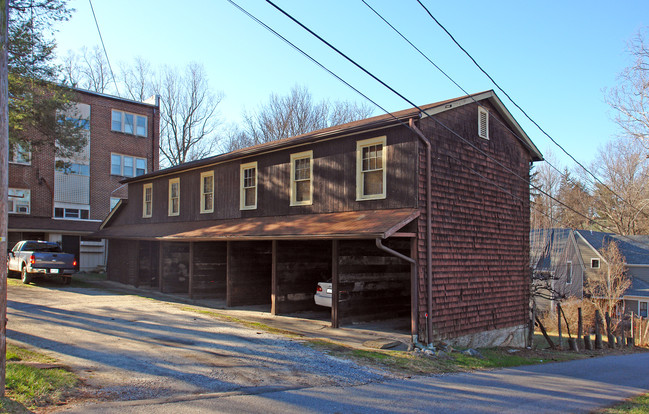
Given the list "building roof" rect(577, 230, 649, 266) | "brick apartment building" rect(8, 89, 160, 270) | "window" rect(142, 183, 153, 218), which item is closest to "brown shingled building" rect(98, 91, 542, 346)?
"window" rect(142, 183, 153, 218)

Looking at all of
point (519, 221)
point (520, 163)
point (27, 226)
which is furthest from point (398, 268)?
point (27, 226)

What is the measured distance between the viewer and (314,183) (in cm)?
1537

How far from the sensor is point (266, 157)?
56.9 feet

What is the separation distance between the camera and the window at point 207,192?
20.0 m

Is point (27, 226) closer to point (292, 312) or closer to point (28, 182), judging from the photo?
point (28, 182)

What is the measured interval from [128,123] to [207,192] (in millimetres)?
16270

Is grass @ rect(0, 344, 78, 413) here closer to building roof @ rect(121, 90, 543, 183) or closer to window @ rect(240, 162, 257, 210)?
building roof @ rect(121, 90, 543, 183)

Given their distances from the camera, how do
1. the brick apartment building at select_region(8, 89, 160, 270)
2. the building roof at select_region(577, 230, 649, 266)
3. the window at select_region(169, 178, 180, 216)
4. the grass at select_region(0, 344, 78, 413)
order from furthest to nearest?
the building roof at select_region(577, 230, 649, 266)
the brick apartment building at select_region(8, 89, 160, 270)
the window at select_region(169, 178, 180, 216)
the grass at select_region(0, 344, 78, 413)

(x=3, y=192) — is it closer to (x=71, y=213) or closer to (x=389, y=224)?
(x=389, y=224)

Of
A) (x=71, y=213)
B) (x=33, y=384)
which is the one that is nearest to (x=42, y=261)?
(x=71, y=213)

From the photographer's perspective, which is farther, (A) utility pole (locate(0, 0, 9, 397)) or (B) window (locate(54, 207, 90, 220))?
(B) window (locate(54, 207, 90, 220))

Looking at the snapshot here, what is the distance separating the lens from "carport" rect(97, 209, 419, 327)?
41.6ft

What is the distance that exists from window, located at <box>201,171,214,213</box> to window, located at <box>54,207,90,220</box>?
1465cm

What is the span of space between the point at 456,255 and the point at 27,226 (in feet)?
82.5
